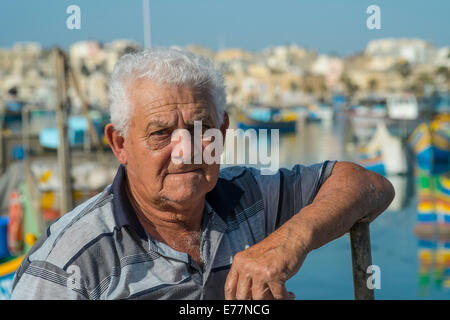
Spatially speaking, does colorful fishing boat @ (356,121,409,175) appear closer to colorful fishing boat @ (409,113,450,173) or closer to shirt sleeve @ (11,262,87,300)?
colorful fishing boat @ (409,113,450,173)

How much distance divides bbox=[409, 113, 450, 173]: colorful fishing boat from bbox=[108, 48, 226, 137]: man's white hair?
85.1 ft

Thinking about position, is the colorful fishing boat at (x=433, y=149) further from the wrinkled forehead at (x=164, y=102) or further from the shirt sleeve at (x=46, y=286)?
the shirt sleeve at (x=46, y=286)

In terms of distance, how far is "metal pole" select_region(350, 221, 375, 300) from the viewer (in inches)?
67.6

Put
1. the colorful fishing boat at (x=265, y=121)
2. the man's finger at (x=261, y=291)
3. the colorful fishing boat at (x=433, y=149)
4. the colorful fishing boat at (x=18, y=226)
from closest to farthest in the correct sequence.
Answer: the man's finger at (x=261, y=291) → the colorful fishing boat at (x=18, y=226) → the colorful fishing boat at (x=433, y=149) → the colorful fishing boat at (x=265, y=121)

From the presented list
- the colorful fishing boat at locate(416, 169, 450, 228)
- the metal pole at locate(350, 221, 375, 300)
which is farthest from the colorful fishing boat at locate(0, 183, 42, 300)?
the metal pole at locate(350, 221, 375, 300)

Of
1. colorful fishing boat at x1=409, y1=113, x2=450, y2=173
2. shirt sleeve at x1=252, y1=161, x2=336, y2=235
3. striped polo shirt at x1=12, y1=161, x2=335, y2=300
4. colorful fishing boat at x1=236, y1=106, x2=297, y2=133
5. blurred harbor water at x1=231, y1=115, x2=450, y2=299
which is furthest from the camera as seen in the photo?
colorful fishing boat at x1=236, y1=106, x2=297, y2=133

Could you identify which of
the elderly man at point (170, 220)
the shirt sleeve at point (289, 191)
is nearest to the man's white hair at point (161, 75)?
the elderly man at point (170, 220)

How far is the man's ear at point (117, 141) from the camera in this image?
5.73ft

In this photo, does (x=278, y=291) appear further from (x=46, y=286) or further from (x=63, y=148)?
(x=63, y=148)

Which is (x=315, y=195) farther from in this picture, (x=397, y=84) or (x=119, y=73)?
(x=397, y=84)

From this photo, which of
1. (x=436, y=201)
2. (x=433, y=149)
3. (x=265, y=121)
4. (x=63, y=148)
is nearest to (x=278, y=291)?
(x=63, y=148)

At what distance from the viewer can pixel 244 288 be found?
4.63 feet

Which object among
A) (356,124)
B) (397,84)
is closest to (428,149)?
(356,124)
